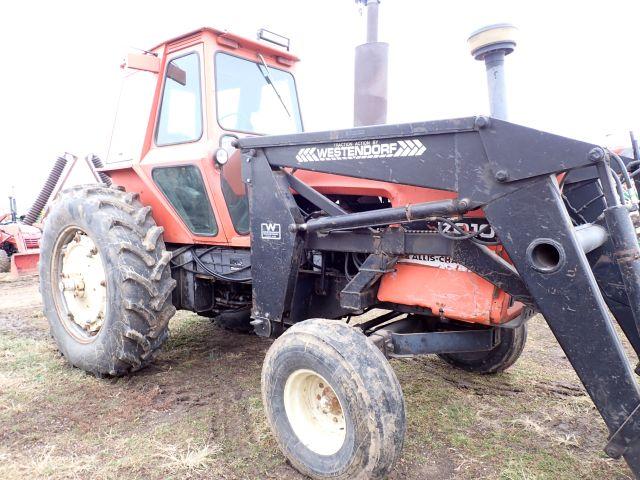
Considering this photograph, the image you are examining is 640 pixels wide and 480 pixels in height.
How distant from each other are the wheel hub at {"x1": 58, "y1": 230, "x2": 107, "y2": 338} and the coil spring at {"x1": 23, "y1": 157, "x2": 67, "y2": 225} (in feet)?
11.4

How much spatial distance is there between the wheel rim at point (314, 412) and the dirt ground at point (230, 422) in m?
0.20

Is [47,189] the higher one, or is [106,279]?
[47,189]

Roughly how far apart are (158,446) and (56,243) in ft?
6.58

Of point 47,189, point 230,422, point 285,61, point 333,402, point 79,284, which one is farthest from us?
point 47,189

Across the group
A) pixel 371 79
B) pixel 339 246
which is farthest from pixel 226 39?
pixel 339 246

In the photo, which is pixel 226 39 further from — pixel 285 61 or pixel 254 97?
pixel 285 61

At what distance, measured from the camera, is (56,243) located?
3975mm

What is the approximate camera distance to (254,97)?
12.7ft

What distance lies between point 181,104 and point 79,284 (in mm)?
1540

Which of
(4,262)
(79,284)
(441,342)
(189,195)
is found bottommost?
(4,262)

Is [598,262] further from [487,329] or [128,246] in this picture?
[128,246]

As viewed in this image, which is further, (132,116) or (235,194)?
(132,116)

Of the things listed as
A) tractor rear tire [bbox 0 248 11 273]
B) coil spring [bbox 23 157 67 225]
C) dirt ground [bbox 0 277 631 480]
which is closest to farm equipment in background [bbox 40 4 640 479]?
dirt ground [bbox 0 277 631 480]

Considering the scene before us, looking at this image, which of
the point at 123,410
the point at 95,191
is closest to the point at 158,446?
the point at 123,410
